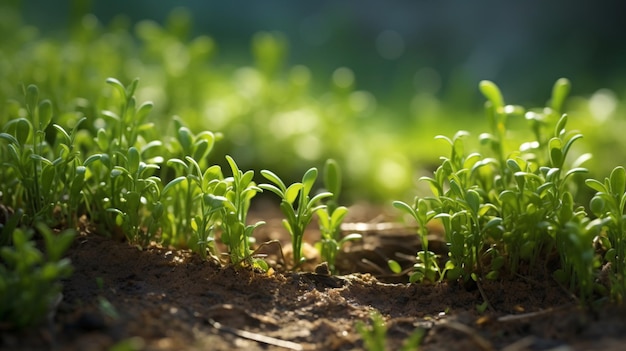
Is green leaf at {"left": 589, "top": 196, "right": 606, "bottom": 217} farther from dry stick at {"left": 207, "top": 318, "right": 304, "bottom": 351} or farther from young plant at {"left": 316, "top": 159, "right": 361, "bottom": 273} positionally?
dry stick at {"left": 207, "top": 318, "right": 304, "bottom": 351}

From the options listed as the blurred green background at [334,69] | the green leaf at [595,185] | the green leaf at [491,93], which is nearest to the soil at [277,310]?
the green leaf at [595,185]

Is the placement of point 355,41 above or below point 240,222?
above

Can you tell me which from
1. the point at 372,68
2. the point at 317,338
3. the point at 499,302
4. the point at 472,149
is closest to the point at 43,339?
the point at 317,338

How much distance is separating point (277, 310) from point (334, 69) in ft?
9.52

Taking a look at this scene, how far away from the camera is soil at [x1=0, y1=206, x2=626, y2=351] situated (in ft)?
4.30

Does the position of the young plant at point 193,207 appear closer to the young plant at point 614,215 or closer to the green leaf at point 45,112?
the green leaf at point 45,112

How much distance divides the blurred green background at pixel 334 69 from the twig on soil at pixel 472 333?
45.5 inches

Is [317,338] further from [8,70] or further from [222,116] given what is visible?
[8,70]

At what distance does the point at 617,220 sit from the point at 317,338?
0.67 m

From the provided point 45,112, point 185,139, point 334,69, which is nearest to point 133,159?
point 185,139

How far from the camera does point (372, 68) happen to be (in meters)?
4.62

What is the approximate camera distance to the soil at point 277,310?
131 cm

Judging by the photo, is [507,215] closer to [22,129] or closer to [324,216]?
[324,216]

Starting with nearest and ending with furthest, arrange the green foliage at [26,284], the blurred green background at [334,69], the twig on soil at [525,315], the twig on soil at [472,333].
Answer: the green foliage at [26,284]
the twig on soil at [472,333]
the twig on soil at [525,315]
the blurred green background at [334,69]
